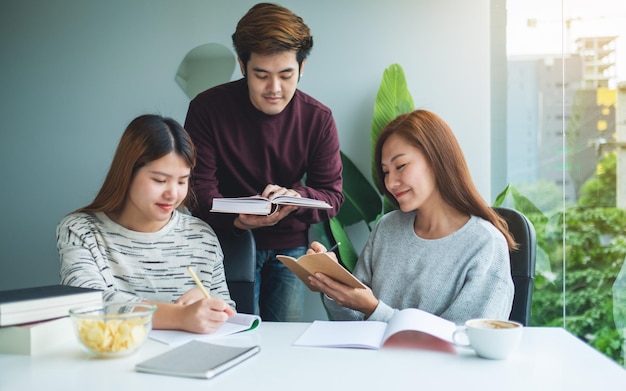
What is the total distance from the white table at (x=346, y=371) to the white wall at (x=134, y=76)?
1.85 metres

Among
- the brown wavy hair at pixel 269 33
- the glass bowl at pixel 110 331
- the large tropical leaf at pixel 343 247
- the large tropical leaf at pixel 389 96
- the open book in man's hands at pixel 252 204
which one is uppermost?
the brown wavy hair at pixel 269 33

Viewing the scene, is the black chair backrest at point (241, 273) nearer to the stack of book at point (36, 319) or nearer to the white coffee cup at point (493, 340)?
the stack of book at point (36, 319)

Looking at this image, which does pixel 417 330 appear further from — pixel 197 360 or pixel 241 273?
pixel 241 273

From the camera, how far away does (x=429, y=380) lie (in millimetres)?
953

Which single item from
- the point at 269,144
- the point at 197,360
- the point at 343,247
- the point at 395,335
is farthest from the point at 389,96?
the point at 197,360

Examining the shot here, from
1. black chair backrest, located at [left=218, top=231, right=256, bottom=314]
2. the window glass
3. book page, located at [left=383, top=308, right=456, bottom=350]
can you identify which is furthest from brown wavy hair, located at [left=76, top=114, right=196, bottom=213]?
the window glass

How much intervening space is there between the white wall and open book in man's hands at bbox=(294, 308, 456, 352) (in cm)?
172

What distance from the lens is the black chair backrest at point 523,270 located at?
158 cm

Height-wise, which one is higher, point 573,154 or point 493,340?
point 573,154

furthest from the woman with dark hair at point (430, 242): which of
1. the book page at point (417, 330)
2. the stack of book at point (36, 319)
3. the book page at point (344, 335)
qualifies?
the stack of book at point (36, 319)

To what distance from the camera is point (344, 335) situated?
1.23 m

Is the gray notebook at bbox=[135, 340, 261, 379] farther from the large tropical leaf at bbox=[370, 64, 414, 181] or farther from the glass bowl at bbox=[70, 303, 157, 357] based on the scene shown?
the large tropical leaf at bbox=[370, 64, 414, 181]

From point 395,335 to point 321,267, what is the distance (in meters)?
0.28

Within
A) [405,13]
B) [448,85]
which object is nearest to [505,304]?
[448,85]
